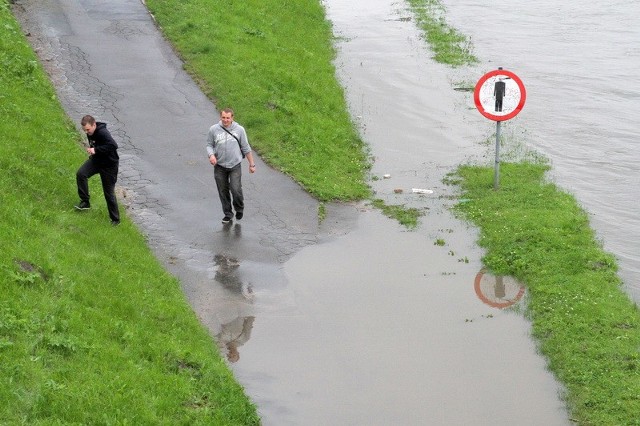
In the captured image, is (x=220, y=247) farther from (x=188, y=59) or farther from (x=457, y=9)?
(x=457, y=9)

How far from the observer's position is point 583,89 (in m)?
24.8

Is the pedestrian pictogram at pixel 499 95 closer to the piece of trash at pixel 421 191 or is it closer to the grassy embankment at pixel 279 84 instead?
the piece of trash at pixel 421 191

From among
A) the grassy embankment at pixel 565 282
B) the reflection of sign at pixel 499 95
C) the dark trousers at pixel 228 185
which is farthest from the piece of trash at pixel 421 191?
the dark trousers at pixel 228 185

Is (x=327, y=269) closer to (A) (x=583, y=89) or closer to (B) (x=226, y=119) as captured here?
(B) (x=226, y=119)

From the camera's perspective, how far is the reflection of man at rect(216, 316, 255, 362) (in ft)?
34.7

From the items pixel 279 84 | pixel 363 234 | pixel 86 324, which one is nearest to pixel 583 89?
pixel 279 84

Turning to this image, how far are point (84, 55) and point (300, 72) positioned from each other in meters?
5.10

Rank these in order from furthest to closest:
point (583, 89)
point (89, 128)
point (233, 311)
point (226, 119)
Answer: point (583, 89), point (226, 119), point (89, 128), point (233, 311)

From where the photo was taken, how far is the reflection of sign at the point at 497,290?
11955 millimetres

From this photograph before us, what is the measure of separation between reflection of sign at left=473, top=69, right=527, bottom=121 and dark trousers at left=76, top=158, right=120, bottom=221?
5978 millimetres

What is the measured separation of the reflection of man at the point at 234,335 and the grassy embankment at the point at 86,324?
0.27 metres

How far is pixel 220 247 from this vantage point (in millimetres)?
13250

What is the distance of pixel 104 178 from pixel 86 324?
11.9 feet

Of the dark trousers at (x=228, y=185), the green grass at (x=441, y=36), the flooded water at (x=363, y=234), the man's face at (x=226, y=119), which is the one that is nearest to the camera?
the flooded water at (x=363, y=234)
